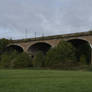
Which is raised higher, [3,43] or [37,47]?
[3,43]

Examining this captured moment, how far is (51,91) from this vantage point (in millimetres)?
7027

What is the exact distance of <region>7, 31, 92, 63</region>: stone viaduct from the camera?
3479cm

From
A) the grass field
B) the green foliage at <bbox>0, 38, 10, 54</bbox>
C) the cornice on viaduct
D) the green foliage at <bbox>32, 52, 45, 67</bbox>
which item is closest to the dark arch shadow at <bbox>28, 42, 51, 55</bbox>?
the cornice on viaduct

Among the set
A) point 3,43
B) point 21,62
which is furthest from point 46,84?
point 3,43

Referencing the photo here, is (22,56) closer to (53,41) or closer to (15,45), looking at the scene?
(53,41)

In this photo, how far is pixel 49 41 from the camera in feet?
132

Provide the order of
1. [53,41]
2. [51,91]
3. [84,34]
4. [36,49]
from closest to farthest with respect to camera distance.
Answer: [51,91]
[84,34]
[53,41]
[36,49]

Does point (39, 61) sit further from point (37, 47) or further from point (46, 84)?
point (46, 84)

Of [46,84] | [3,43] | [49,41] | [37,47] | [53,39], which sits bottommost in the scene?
[46,84]

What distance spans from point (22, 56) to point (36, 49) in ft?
40.3

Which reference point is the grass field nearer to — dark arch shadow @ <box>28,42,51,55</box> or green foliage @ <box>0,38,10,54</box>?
dark arch shadow @ <box>28,42,51,55</box>

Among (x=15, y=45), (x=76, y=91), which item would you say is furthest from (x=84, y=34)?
(x=76, y=91)

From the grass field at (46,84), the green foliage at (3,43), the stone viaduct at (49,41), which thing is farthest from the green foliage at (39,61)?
the grass field at (46,84)

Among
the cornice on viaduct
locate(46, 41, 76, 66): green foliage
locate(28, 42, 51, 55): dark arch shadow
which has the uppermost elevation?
the cornice on viaduct
